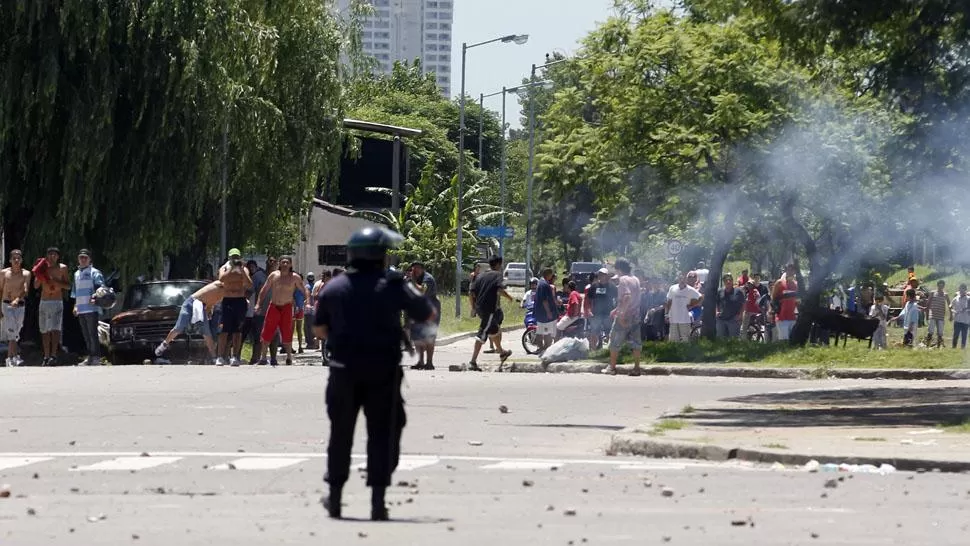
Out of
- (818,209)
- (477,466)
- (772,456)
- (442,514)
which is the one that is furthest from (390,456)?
(818,209)

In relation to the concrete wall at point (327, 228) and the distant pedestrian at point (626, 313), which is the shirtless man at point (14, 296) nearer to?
the distant pedestrian at point (626, 313)

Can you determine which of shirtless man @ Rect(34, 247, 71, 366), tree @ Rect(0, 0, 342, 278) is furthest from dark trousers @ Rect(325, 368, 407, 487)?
tree @ Rect(0, 0, 342, 278)

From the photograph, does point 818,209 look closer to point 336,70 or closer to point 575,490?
point 336,70

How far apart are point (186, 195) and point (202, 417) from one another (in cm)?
1440

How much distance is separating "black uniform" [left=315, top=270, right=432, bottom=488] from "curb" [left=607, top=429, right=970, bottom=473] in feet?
14.5

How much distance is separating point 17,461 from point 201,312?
46.3 feet

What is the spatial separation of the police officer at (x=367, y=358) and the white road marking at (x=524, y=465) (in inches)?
118

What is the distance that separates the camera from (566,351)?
27750 mm

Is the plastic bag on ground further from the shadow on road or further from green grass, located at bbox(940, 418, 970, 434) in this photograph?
green grass, located at bbox(940, 418, 970, 434)

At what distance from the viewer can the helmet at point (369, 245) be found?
952cm

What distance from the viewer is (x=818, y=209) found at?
3497cm

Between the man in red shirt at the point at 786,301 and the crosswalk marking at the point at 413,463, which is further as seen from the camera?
the man in red shirt at the point at 786,301

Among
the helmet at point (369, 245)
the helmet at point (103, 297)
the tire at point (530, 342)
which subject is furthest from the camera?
the tire at point (530, 342)

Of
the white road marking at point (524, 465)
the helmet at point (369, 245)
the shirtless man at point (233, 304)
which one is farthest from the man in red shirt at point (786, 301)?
the helmet at point (369, 245)
